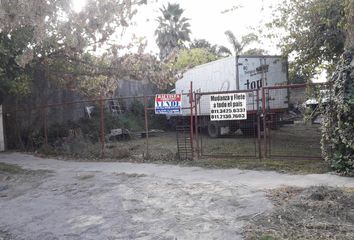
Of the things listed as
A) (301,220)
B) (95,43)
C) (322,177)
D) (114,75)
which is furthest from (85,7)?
(301,220)

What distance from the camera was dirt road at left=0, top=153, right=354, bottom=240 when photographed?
7.53 m

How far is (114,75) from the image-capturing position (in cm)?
1897

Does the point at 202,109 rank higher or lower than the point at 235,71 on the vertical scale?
lower

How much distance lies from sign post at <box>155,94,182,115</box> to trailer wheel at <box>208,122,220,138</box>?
300 inches

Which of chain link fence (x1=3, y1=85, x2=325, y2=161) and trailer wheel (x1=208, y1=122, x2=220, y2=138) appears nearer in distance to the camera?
chain link fence (x1=3, y1=85, x2=325, y2=161)

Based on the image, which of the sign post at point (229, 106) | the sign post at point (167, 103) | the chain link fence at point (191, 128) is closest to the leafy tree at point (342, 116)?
the chain link fence at point (191, 128)

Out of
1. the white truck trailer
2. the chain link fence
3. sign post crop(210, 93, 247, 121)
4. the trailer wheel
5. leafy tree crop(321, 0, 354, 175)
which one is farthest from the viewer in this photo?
the trailer wheel

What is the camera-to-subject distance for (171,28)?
199 ft

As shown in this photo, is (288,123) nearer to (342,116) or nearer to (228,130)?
(228,130)

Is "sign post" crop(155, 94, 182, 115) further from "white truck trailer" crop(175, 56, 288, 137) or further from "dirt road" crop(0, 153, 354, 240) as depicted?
"white truck trailer" crop(175, 56, 288, 137)

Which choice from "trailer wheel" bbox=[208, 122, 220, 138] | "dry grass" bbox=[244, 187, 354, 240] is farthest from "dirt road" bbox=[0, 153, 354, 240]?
"trailer wheel" bbox=[208, 122, 220, 138]

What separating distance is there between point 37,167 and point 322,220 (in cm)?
1083

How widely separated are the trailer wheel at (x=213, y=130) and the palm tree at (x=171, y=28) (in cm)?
3789

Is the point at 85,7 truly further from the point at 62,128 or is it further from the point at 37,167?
the point at 62,128
